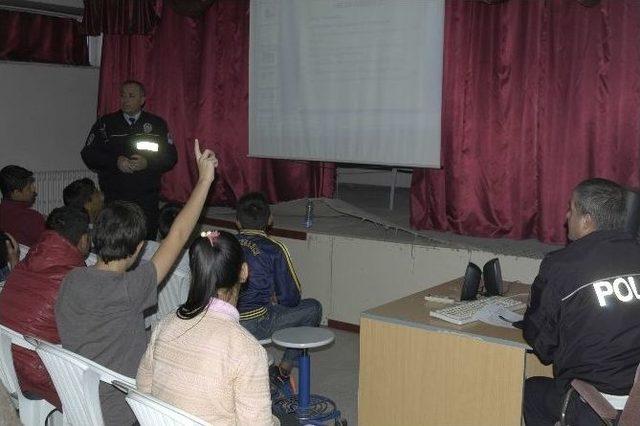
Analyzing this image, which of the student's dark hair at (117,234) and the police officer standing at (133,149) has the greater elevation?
the police officer standing at (133,149)

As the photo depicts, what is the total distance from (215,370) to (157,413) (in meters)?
0.17

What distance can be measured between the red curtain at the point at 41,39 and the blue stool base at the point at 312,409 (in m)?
4.10

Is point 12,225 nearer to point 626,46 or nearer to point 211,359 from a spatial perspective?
point 211,359

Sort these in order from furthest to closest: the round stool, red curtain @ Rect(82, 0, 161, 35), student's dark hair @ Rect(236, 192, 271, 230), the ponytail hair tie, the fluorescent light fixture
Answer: red curtain @ Rect(82, 0, 161, 35)
the fluorescent light fixture
student's dark hair @ Rect(236, 192, 271, 230)
the round stool
the ponytail hair tie

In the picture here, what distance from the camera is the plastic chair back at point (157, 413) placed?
159 cm

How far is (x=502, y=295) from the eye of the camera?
319 cm

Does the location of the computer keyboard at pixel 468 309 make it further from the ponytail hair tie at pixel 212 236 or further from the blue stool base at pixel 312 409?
the ponytail hair tie at pixel 212 236

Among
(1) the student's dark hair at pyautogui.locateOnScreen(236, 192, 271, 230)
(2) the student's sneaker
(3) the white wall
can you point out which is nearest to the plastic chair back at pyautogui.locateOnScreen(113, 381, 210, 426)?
(1) the student's dark hair at pyautogui.locateOnScreen(236, 192, 271, 230)

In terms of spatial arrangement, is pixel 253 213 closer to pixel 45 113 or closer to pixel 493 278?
pixel 493 278

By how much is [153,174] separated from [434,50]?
2088 mm

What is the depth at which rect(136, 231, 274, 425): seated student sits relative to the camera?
1.76 metres

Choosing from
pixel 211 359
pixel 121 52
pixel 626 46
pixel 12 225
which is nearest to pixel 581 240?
pixel 211 359

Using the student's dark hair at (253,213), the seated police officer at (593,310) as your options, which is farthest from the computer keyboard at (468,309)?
the student's dark hair at (253,213)

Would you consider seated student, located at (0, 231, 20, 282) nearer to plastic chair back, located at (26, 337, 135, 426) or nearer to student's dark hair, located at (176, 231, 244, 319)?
plastic chair back, located at (26, 337, 135, 426)
